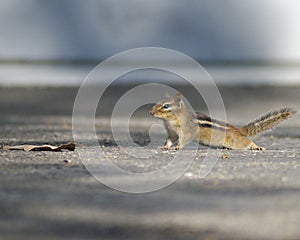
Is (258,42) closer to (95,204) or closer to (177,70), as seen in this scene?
(177,70)

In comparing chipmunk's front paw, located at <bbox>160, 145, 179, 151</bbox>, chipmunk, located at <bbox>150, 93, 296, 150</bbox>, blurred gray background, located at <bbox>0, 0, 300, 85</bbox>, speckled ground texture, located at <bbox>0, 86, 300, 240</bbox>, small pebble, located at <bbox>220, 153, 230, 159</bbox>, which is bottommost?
speckled ground texture, located at <bbox>0, 86, 300, 240</bbox>

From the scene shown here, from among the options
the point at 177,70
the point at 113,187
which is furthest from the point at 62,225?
the point at 177,70

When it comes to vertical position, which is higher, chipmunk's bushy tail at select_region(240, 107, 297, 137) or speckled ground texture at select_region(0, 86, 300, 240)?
chipmunk's bushy tail at select_region(240, 107, 297, 137)

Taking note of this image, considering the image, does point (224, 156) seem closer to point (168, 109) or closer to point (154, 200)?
point (168, 109)

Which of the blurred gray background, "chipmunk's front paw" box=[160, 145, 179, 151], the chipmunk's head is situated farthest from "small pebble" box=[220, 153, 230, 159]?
the blurred gray background

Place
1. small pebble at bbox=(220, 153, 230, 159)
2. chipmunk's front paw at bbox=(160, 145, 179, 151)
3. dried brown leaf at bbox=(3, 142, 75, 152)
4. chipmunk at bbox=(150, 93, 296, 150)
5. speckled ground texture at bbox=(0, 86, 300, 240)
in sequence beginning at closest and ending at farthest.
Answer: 1. speckled ground texture at bbox=(0, 86, 300, 240)
2. small pebble at bbox=(220, 153, 230, 159)
3. dried brown leaf at bbox=(3, 142, 75, 152)
4. chipmunk's front paw at bbox=(160, 145, 179, 151)
5. chipmunk at bbox=(150, 93, 296, 150)

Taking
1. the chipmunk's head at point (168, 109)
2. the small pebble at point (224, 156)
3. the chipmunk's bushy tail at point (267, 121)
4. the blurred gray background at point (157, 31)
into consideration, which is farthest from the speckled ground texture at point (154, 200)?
the blurred gray background at point (157, 31)

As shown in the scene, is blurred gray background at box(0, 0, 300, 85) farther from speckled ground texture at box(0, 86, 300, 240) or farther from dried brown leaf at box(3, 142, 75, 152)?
dried brown leaf at box(3, 142, 75, 152)
